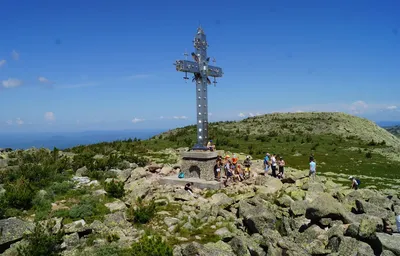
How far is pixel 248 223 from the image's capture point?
15.7 m

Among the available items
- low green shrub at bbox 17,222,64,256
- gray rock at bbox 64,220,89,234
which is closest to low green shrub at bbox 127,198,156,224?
gray rock at bbox 64,220,89,234

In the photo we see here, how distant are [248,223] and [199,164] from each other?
7.58 m

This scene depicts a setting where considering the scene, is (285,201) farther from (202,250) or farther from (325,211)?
(202,250)

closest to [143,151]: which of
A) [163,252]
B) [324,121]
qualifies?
[163,252]

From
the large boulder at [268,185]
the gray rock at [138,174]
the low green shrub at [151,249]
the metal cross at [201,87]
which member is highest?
the metal cross at [201,87]

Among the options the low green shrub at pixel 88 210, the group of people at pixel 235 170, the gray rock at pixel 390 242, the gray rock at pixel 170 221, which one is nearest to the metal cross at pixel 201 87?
the group of people at pixel 235 170

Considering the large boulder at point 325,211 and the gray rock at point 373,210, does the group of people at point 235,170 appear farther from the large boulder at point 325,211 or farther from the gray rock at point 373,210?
the large boulder at point 325,211

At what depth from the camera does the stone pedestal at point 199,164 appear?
2250 cm

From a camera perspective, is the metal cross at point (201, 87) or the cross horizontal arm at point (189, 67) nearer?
the cross horizontal arm at point (189, 67)

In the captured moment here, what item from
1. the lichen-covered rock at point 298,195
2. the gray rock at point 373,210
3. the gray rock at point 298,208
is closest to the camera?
the gray rock at point 373,210

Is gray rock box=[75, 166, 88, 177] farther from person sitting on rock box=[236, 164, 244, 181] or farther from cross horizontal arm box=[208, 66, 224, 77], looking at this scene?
cross horizontal arm box=[208, 66, 224, 77]

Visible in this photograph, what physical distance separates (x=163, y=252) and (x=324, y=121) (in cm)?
5938

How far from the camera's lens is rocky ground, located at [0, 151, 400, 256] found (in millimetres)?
12859

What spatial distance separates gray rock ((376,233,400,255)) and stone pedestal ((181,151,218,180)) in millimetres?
11462
